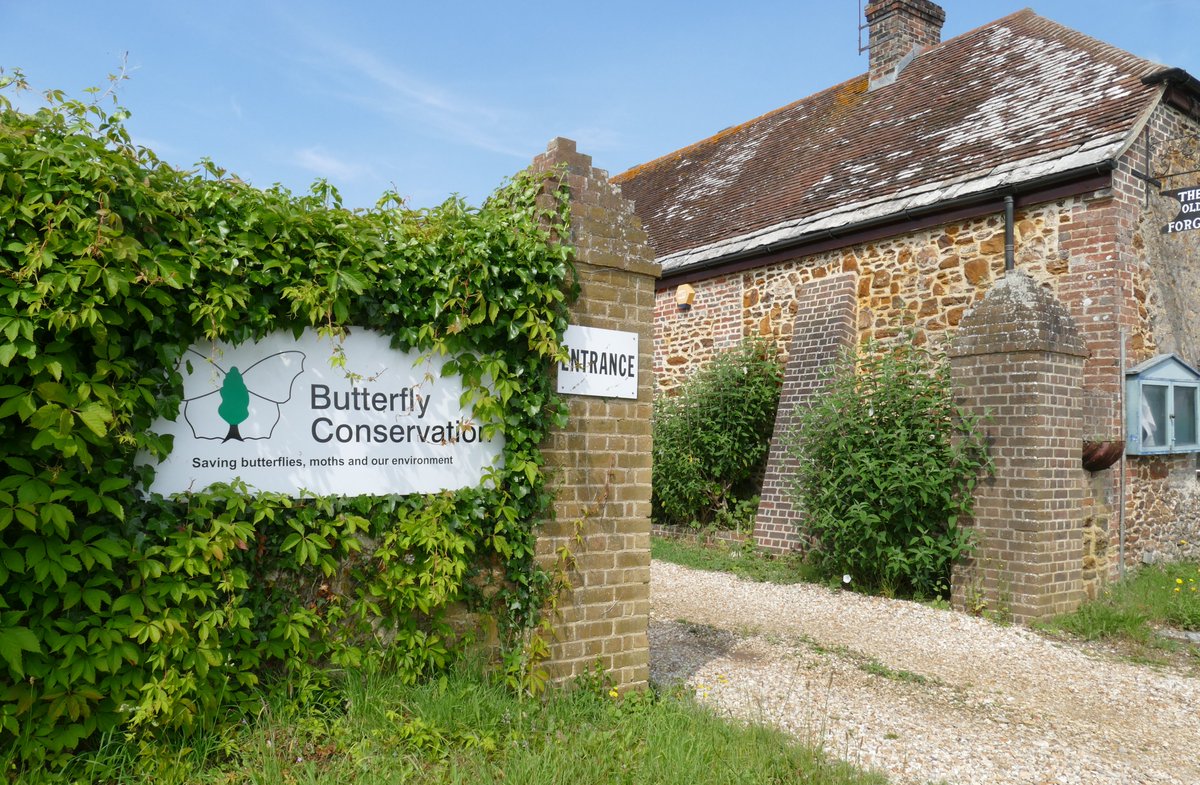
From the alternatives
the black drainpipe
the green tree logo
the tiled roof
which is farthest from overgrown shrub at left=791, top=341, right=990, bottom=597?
the green tree logo

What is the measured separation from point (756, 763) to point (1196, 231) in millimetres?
9548

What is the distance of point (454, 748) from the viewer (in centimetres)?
358

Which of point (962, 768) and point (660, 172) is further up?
point (660, 172)

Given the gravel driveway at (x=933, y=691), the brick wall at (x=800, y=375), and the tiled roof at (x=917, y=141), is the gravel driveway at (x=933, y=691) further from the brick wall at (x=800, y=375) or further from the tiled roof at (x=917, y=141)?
the tiled roof at (x=917, y=141)

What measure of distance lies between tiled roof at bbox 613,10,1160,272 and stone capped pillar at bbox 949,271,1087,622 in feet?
6.57

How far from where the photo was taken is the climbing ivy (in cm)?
291

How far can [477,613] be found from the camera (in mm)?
4250

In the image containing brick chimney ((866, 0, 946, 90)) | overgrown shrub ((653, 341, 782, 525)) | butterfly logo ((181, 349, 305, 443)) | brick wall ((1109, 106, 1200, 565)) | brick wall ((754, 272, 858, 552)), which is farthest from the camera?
brick chimney ((866, 0, 946, 90))

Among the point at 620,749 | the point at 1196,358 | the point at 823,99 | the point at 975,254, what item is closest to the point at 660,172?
the point at 823,99

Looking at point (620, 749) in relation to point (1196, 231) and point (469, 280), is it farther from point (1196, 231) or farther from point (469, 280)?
point (1196, 231)

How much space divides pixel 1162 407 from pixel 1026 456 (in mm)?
2503

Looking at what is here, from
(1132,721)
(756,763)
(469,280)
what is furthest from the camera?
(1132,721)

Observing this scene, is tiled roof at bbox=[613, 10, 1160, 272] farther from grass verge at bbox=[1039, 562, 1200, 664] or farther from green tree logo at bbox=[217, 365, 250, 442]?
green tree logo at bbox=[217, 365, 250, 442]

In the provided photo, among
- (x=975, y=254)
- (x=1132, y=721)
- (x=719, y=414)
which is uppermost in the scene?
(x=975, y=254)
